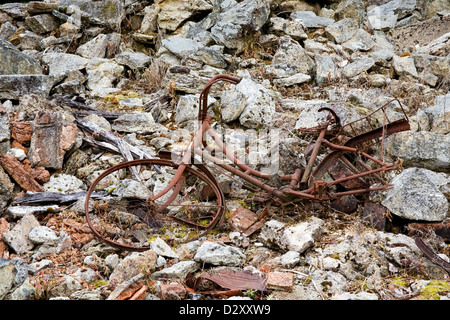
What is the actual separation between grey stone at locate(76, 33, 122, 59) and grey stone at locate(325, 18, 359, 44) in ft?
16.3

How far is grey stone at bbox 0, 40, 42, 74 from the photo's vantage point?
711cm

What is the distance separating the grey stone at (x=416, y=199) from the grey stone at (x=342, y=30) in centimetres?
548

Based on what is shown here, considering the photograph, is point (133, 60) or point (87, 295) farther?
point (133, 60)

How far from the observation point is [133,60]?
8.34 m

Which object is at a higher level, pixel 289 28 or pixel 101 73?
pixel 289 28

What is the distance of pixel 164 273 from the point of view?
3.59 meters

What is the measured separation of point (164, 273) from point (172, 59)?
5841 millimetres

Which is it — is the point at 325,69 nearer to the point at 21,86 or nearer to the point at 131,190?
the point at 131,190

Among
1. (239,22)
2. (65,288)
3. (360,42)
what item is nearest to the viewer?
(65,288)

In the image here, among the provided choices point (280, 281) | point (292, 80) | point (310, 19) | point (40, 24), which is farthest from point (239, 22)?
point (280, 281)

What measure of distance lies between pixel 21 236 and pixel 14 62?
14.3 ft

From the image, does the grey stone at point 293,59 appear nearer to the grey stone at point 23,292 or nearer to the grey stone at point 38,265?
the grey stone at point 38,265
